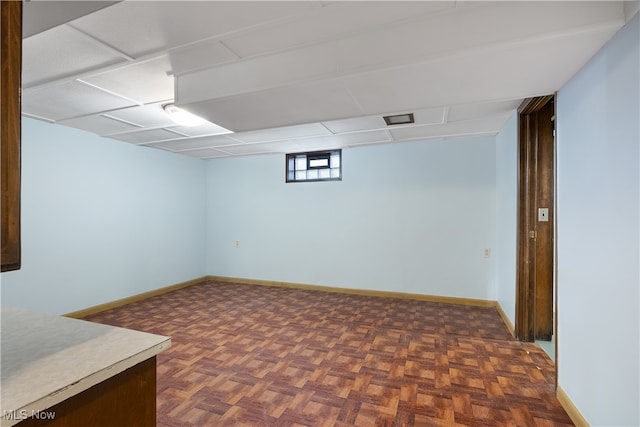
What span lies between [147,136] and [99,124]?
574 mm

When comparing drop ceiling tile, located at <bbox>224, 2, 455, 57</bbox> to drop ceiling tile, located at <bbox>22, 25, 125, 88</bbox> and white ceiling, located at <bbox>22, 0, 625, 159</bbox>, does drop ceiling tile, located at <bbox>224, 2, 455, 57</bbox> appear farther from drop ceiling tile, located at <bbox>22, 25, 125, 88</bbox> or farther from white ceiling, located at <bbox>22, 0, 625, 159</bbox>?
drop ceiling tile, located at <bbox>22, 25, 125, 88</bbox>

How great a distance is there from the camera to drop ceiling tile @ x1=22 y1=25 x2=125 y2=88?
5.83 feet

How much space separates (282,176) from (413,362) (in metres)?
3.63

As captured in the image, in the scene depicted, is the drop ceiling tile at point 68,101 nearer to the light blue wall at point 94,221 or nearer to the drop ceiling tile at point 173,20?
the light blue wall at point 94,221

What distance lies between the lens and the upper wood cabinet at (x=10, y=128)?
2.20ft

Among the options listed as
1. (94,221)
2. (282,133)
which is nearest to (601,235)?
(282,133)

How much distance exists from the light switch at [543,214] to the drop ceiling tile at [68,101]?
398 centimetres

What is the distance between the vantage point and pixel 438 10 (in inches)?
61.6

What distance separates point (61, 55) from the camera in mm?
1973

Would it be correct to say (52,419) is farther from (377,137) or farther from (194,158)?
(194,158)

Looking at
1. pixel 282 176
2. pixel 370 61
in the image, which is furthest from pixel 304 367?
pixel 282 176

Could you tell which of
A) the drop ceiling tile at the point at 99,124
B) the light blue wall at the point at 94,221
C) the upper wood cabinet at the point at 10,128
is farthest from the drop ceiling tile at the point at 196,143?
the upper wood cabinet at the point at 10,128

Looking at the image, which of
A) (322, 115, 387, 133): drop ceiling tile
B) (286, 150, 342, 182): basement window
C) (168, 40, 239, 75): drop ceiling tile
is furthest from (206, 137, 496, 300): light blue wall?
(168, 40, 239, 75): drop ceiling tile

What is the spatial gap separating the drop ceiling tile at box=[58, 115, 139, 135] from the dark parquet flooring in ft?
7.66
